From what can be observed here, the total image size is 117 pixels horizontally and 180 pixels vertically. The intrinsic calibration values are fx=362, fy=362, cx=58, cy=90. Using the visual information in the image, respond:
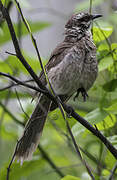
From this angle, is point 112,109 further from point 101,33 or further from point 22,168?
point 22,168

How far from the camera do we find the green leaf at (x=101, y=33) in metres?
2.05

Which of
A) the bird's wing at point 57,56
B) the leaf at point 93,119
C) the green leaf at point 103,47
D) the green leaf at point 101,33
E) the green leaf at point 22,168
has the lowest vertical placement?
the green leaf at point 22,168

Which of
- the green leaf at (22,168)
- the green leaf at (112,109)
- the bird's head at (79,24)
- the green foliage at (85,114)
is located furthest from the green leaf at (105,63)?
the green leaf at (22,168)

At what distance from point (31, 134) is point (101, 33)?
2.69ft

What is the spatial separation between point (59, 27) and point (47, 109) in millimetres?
3099

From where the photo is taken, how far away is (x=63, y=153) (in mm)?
3295

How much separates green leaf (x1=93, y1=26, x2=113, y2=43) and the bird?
6.5 inches

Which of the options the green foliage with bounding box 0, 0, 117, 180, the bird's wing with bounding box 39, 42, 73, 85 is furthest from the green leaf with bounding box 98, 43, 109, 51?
the bird's wing with bounding box 39, 42, 73, 85

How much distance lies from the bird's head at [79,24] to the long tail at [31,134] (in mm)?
519

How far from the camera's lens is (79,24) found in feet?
8.44

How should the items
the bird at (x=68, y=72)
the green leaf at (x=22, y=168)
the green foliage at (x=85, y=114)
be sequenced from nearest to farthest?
the green foliage at (x=85, y=114) < the bird at (x=68, y=72) < the green leaf at (x=22, y=168)

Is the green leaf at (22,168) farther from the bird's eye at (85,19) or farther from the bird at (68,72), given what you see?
the bird's eye at (85,19)

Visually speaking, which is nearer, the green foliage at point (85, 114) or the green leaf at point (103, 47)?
the green foliage at point (85, 114)

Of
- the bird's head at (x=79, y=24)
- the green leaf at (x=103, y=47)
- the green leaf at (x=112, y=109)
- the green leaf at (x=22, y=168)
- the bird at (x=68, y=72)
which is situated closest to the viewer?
the green leaf at (x=112, y=109)
